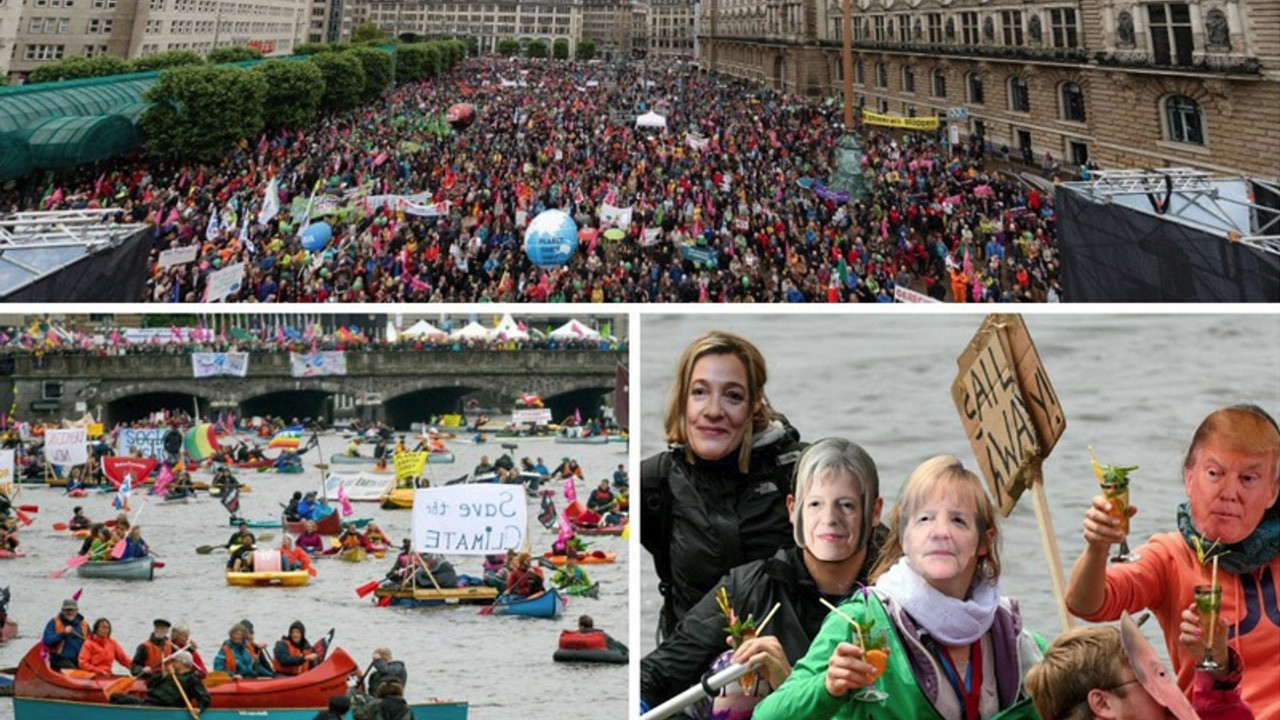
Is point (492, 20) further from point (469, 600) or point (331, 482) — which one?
point (469, 600)

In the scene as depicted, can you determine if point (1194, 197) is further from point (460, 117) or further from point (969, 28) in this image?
point (460, 117)

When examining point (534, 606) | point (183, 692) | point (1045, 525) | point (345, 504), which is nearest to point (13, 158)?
point (345, 504)

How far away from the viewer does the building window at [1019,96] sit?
3681 cm

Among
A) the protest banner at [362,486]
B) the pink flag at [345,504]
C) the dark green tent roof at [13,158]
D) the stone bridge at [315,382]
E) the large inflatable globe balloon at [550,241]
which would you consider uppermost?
the dark green tent roof at [13,158]

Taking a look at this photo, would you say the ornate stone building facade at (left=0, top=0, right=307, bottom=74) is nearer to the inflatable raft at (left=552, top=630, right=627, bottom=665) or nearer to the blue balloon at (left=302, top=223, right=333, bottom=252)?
the blue balloon at (left=302, top=223, right=333, bottom=252)

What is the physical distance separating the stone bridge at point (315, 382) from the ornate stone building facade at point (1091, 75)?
17.9m

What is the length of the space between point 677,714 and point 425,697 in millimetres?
11132

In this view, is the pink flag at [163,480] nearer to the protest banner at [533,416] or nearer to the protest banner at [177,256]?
the protest banner at [533,416]

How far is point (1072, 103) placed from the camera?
1355 inches

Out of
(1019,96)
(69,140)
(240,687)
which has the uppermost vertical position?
(1019,96)

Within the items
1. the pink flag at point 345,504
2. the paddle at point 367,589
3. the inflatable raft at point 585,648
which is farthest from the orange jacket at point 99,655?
the pink flag at point 345,504

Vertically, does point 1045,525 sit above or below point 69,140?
below

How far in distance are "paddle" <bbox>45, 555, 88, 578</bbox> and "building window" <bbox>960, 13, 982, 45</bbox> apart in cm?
3420

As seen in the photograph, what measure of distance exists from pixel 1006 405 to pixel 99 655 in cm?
930
